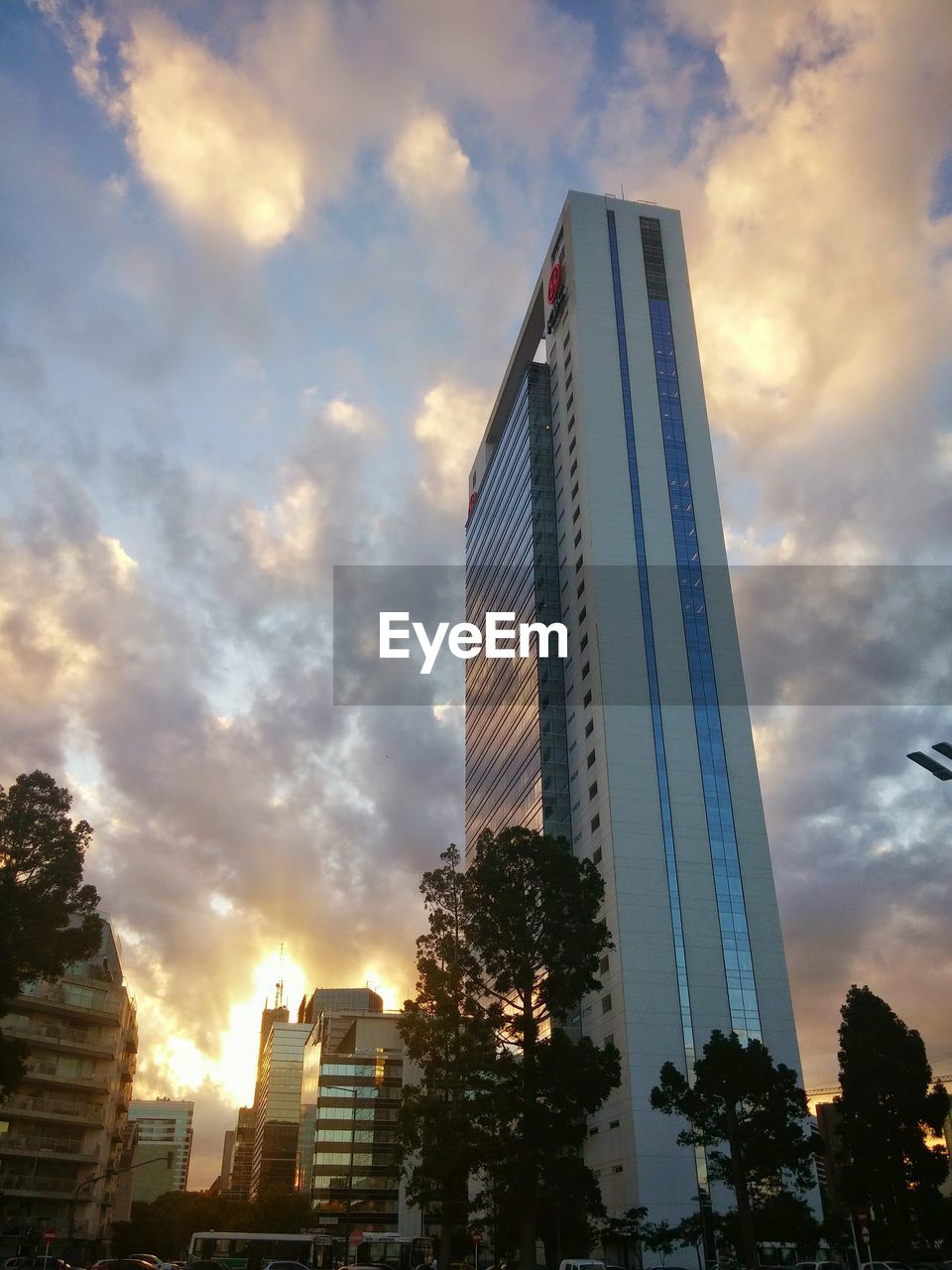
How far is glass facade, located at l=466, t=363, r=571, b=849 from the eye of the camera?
93.8 m

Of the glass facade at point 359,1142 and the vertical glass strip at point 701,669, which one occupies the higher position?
the vertical glass strip at point 701,669

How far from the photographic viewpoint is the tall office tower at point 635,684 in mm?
75312

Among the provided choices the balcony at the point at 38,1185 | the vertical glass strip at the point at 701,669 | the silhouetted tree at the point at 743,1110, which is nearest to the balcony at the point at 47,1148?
the balcony at the point at 38,1185

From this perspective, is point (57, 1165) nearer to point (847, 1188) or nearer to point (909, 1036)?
point (847, 1188)

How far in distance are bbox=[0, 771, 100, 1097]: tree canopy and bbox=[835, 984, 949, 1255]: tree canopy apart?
47.6m

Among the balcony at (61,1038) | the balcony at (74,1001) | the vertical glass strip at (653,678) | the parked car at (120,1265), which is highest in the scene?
the vertical glass strip at (653,678)

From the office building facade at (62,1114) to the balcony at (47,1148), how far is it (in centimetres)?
7

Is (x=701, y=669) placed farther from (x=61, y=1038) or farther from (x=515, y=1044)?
(x=61, y=1038)

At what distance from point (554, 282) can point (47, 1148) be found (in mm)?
93445

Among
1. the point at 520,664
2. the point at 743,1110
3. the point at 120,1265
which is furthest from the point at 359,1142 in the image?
the point at 743,1110

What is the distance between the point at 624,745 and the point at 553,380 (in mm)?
45502

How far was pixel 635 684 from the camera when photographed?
86.8 meters

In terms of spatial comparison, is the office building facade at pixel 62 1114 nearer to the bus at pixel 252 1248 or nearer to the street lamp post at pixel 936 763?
the bus at pixel 252 1248

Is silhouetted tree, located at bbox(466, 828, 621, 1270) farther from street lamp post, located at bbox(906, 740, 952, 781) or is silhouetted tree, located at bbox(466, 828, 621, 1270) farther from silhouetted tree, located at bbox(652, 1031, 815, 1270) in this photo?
street lamp post, located at bbox(906, 740, 952, 781)
